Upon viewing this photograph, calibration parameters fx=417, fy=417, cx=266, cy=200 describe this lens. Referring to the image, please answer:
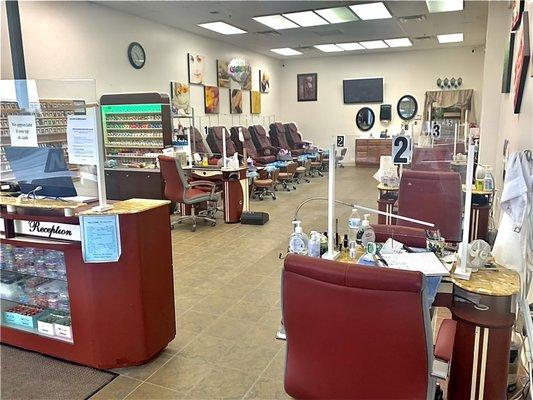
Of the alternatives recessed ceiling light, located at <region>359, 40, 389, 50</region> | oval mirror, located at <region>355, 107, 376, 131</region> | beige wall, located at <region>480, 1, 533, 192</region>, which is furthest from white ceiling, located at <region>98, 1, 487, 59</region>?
oval mirror, located at <region>355, 107, 376, 131</region>

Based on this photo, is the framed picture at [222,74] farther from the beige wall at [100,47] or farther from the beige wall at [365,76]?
the beige wall at [365,76]

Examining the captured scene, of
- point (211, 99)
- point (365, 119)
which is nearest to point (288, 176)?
point (211, 99)

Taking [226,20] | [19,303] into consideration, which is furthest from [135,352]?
[226,20]

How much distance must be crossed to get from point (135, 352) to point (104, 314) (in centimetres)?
31

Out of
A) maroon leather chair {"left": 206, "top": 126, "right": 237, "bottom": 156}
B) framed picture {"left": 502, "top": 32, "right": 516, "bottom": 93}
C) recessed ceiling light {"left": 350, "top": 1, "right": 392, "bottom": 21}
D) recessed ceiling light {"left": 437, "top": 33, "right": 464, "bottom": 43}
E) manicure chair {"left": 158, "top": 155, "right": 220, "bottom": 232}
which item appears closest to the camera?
framed picture {"left": 502, "top": 32, "right": 516, "bottom": 93}

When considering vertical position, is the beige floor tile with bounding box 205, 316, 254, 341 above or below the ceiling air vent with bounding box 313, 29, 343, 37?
below

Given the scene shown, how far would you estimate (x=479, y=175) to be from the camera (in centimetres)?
424

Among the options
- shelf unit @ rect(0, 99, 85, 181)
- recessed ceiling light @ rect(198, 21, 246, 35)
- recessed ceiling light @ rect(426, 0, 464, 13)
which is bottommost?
shelf unit @ rect(0, 99, 85, 181)

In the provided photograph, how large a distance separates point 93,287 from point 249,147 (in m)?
8.10

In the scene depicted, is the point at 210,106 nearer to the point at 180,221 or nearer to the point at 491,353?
the point at 180,221

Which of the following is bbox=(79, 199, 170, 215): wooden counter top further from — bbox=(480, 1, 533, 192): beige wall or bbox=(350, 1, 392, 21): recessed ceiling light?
bbox=(350, 1, 392, 21): recessed ceiling light

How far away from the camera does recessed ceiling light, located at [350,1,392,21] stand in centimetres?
721

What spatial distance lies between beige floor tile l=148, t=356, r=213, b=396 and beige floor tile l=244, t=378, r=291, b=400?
33cm

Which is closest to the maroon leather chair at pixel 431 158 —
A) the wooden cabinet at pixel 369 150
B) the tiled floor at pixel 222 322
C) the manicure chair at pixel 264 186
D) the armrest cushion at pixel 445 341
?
the tiled floor at pixel 222 322
